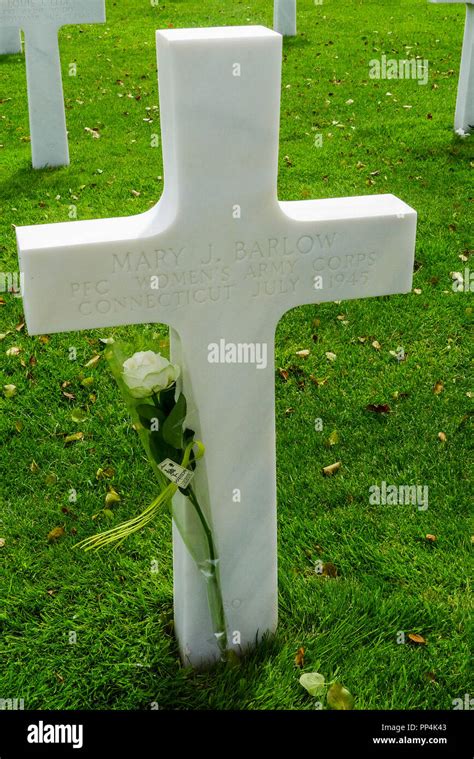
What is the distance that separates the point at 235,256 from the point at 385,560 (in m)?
1.84

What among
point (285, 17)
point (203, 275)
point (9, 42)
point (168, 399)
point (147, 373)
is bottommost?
point (9, 42)

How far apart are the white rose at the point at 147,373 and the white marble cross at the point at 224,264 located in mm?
107

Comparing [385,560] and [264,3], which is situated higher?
[264,3]

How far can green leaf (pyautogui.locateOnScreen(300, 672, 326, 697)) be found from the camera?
333cm

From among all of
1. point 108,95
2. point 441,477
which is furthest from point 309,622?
point 108,95

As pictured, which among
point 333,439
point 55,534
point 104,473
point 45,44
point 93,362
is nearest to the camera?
point 55,534

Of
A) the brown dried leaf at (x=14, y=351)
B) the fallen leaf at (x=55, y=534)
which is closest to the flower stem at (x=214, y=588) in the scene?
the fallen leaf at (x=55, y=534)

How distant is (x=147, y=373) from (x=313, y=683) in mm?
1430

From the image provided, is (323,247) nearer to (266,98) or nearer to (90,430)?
(266,98)

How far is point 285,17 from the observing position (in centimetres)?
1274

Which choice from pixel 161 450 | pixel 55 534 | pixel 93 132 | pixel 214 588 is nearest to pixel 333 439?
pixel 55 534

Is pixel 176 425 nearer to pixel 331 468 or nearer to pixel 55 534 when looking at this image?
pixel 55 534

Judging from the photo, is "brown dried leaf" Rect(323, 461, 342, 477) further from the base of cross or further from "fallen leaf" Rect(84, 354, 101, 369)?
the base of cross

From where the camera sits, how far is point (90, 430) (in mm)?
5012
